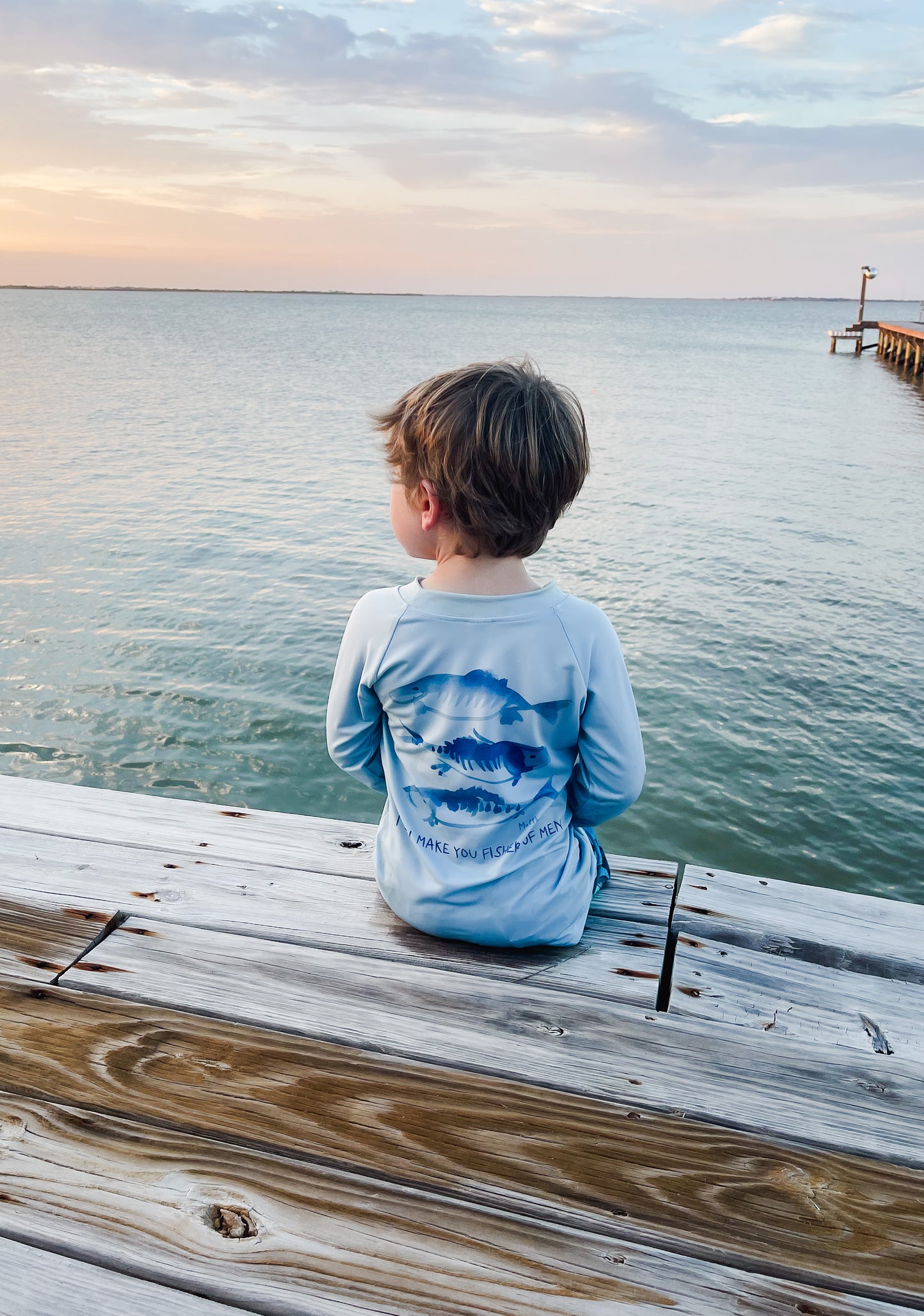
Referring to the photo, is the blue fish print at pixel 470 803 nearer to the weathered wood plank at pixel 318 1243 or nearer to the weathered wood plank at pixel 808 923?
the weathered wood plank at pixel 808 923

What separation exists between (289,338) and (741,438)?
2105 inches

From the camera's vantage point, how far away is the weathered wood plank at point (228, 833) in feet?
7.82

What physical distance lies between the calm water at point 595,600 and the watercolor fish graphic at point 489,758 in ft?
13.1

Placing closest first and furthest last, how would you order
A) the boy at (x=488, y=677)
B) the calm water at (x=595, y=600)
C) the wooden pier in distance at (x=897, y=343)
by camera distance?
the boy at (x=488, y=677), the calm water at (x=595, y=600), the wooden pier in distance at (x=897, y=343)

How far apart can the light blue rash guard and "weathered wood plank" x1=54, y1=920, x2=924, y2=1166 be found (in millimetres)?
181

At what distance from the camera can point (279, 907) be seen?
7.30 ft

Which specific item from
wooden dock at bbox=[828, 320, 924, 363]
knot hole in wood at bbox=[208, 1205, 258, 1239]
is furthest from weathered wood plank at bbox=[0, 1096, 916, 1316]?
wooden dock at bbox=[828, 320, 924, 363]

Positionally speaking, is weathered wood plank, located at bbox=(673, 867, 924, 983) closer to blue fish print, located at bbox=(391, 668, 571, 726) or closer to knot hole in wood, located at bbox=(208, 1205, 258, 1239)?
blue fish print, located at bbox=(391, 668, 571, 726)

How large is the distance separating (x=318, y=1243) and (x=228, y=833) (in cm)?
136

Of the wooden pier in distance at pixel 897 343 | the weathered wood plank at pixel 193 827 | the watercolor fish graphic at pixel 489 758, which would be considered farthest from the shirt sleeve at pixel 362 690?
the wooden pier in distance at pixel 897 343

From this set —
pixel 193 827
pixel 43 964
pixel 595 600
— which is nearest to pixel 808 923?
pixel 193 827

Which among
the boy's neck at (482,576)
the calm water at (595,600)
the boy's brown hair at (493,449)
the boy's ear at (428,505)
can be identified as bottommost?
the calm water at (595,600)

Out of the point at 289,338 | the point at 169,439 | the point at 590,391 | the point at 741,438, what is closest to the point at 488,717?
the point at 169,439

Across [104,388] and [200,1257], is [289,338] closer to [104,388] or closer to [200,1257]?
[104,388]
